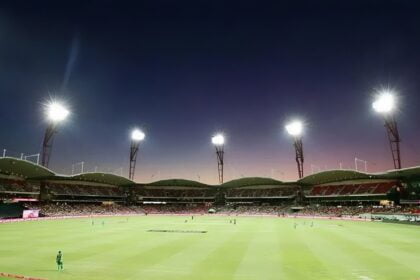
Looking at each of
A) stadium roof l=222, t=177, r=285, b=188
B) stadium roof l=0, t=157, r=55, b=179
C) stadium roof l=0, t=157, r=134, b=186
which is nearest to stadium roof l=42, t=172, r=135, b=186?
stadium roof l=0, t=157, r=134, b=186

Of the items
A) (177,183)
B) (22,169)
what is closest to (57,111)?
(22,169)

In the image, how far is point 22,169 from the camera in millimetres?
84438

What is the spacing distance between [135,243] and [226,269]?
16377 mm

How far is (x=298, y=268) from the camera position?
2394cm

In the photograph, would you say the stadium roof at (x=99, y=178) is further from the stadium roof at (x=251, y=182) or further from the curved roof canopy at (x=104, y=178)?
the stadium roof at (x=251, y=182)

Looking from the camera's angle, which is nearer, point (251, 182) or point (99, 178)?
point (99, 178)

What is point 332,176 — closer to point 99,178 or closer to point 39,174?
point 99,178

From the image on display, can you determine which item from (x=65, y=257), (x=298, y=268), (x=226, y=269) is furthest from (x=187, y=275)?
(x=65, y=257)

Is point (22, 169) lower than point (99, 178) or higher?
higher

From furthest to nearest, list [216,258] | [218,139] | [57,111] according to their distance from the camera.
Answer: [218,139] < [57,111] < [216,258]

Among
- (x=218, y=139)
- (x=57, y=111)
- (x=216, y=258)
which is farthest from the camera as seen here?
(x=218, y=139)

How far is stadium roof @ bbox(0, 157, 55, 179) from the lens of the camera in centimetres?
7538

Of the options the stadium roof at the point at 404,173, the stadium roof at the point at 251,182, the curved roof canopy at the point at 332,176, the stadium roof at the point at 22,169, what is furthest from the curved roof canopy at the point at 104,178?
the stadium roof at the point at 404,173

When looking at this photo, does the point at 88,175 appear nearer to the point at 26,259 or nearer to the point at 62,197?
the point at 62,197
